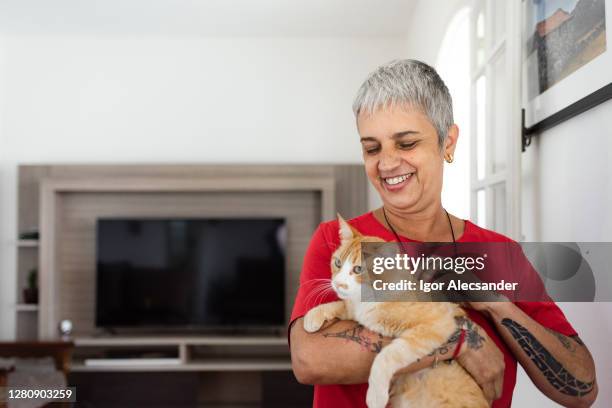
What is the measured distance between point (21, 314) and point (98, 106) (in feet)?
4.82

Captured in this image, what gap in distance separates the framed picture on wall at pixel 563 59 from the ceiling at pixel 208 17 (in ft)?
7.16

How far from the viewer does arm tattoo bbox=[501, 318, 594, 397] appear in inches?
23.6

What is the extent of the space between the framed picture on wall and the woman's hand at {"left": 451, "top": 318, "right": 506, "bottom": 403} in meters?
0.75

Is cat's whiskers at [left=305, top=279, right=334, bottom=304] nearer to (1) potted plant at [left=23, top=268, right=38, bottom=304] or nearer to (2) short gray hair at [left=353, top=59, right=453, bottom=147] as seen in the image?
(2) short gray hair at [left=353, top=59, right=453, bottom=147]

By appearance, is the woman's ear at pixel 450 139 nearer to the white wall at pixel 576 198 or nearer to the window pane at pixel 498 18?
the white wall at pixel 576 198

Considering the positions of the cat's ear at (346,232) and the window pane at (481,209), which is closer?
the cat's ear at (346,232)

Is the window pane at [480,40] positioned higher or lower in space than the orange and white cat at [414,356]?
higher

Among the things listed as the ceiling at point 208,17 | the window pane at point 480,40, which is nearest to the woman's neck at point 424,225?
the window pane at point 480,40

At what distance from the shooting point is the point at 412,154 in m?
0.62

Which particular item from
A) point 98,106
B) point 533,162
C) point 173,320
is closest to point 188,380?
point 173,320

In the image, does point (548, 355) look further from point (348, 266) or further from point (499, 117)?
point (499, 117)

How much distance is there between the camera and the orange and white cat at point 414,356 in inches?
21.9

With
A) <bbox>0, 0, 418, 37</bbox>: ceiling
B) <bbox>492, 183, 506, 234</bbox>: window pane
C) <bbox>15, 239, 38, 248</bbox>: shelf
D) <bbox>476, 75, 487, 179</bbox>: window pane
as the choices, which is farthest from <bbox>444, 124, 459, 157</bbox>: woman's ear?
<bbox>15, 239, 38, 248</bbox>: shelf

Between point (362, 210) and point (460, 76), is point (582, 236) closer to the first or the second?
point (460, 76)
